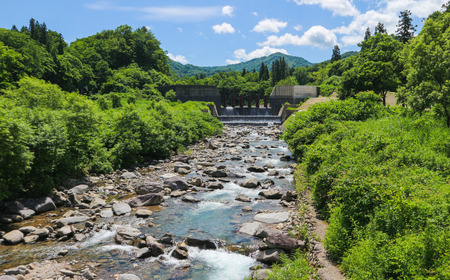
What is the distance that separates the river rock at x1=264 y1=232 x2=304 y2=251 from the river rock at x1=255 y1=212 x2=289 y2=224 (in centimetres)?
251

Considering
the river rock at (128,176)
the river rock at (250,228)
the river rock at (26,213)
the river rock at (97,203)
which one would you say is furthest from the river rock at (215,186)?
the river rock at (26,213)

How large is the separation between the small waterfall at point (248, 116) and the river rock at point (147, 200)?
47.5m

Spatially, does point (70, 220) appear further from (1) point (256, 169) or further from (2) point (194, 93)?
(2) point (194, 93)

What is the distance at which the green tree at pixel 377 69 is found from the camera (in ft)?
97.0

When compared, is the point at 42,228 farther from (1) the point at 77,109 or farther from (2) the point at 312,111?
(2) the point at 312,111

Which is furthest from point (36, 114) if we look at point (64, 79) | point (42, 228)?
point (64, 79)

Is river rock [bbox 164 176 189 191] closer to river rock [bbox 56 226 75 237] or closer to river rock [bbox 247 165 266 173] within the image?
river rock [bbox 247 165 266 173]

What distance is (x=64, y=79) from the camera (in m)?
60.2

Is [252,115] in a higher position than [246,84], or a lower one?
lower

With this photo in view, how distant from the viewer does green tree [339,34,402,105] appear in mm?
29578

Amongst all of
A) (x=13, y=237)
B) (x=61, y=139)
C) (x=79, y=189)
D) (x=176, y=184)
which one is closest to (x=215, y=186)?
(x=176, y=184)

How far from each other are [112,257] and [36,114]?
375 inches

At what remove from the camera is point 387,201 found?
298 inches

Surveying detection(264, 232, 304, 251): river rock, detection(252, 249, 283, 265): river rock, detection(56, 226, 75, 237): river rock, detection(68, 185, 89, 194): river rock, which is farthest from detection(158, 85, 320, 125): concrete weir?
detection(252, 249, 283, 265): river rock
